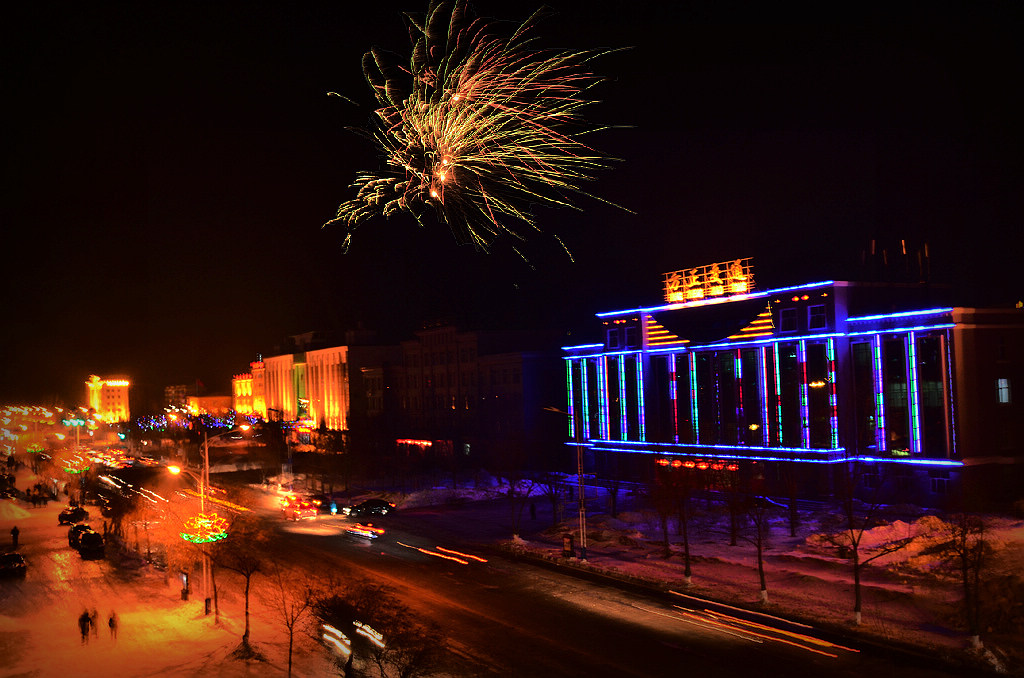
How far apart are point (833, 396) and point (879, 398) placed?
247 centimetres

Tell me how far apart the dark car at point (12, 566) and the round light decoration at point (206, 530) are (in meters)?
7.86

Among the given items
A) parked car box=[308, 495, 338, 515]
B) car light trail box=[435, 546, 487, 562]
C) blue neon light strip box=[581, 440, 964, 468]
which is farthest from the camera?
parked car box=[308, 495, 338, 515]

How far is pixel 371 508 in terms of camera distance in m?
53.5

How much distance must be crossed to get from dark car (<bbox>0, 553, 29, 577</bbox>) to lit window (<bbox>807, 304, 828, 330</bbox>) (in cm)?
4372

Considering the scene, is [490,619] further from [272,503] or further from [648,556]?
[272,503]

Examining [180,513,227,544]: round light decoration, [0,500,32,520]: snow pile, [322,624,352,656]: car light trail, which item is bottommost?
[0,500,32,520]: snow pile

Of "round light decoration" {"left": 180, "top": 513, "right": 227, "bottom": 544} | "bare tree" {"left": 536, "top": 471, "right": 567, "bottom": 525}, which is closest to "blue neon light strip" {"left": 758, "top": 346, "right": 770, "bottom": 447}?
"bare tree" {"left": 536, "top": 471, "right": 567, "bottom": 525}

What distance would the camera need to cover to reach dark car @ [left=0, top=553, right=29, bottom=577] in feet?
125

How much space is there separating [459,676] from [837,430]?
111 feet

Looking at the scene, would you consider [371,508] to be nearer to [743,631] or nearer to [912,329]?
[743,631]

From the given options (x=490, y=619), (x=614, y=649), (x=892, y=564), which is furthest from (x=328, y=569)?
(x=892, y=564)

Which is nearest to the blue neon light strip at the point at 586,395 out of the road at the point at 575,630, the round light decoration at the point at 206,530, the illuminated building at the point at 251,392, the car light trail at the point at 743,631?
the road at the point at 575,630

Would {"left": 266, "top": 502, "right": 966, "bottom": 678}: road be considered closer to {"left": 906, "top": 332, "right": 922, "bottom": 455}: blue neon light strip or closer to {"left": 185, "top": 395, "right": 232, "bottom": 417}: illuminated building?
{"left": 906, "top": 332, "right": 922, "bottom": 455}: blue neon light strip

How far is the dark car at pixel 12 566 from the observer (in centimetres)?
3819
